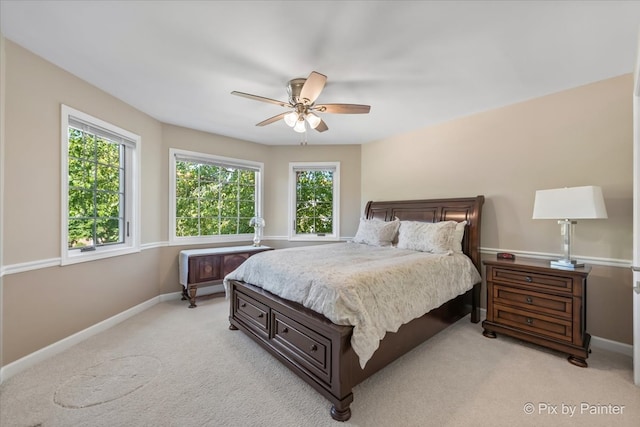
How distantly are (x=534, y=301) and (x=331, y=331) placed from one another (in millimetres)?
2102

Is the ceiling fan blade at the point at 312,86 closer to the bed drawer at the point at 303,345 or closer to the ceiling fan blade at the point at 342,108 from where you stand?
the ceiling fan blade at the point at 342,108

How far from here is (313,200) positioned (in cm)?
500

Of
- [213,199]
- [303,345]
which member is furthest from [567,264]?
[213,199]

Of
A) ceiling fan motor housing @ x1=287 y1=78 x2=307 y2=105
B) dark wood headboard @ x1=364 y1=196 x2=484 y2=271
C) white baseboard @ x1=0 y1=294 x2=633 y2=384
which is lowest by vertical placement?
white baseboard @ x1=0 y1=294 x2=633 y2=384

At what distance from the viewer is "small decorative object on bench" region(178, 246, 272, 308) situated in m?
3.64

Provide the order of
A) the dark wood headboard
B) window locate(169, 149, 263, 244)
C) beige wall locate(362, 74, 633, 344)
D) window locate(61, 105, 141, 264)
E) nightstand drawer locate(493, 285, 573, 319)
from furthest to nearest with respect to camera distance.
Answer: window locate(169, 149, 263, 244)
the dark wood headboard
window locate(61, 105, 141, 264)
beige wall locate(362, 74, 633, 344)
nightstand drawer locate(493, 285, 573, 319)

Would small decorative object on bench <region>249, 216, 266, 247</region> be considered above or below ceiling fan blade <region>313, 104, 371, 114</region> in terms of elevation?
below

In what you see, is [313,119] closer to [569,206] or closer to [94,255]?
[569,206]

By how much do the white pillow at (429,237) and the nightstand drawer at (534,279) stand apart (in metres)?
0.52

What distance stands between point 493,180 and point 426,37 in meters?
2.14

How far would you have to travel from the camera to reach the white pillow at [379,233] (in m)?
3.71

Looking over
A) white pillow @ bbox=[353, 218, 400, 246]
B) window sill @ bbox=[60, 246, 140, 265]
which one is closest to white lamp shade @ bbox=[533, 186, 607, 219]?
white pillow @ bbox=[353, 218, 400, 246]

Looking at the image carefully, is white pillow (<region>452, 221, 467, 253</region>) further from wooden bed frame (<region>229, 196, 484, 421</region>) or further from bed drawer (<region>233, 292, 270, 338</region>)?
bed drawer (<region>233, 292, 270, 338</region>)

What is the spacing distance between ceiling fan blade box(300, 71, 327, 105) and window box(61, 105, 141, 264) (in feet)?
7.41
